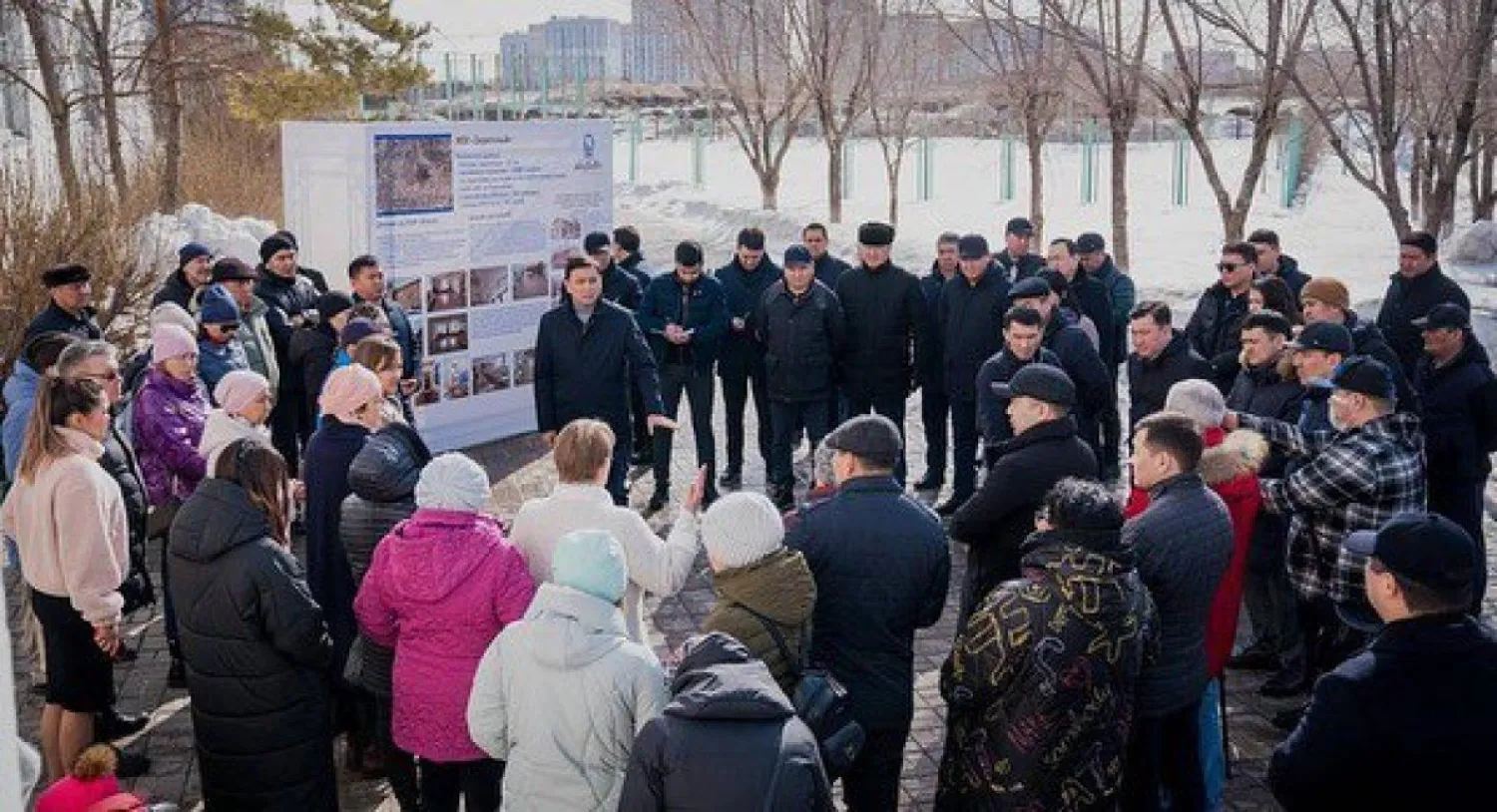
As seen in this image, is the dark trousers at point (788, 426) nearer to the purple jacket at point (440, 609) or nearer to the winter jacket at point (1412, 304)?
the winter jacket at point (1412, 304)

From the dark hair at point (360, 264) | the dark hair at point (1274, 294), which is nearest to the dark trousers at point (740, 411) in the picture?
the dark hair at point (360, 264)

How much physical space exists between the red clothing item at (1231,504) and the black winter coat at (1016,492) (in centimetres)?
32

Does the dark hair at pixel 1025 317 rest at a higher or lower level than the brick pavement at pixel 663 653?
higher

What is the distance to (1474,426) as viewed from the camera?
806 cm

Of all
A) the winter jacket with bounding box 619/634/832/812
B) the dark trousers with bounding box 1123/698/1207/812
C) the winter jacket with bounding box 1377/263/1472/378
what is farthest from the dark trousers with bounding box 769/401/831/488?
the winter jacket with bounding box 619/634/832/812

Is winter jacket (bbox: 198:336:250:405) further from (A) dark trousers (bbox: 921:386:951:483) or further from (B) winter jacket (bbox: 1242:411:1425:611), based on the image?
(B) winter jacket (bbox: 1242:411:1425:611)

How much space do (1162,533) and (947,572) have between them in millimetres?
760

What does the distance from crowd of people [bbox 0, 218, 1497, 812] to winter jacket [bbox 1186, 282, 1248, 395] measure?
4.09 feet

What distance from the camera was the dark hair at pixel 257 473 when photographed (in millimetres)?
5012

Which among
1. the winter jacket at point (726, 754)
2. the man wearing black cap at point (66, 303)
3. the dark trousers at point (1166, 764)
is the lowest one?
the dark trousers at point (1166, 764)

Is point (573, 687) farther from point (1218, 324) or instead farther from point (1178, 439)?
point (1218, 324)

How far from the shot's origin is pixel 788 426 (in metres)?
10.5

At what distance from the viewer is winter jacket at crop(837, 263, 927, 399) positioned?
1036 centimetres

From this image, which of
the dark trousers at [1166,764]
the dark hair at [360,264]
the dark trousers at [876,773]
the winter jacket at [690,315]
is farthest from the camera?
the winter jacket at [690,315]
